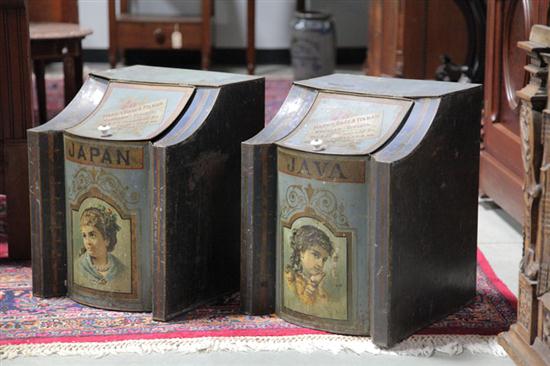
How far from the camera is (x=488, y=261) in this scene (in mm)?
3217

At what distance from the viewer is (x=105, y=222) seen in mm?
2641

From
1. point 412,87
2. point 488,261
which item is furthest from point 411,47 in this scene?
point 412,87

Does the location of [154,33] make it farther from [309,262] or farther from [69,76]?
[309,262]

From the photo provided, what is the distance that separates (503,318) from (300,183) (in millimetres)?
607

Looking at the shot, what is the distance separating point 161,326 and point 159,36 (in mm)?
4182

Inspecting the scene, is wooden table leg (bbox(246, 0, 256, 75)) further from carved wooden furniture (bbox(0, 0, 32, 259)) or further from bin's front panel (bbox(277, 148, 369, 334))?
bin's front panel (bbox(277, 148, 369, 334))

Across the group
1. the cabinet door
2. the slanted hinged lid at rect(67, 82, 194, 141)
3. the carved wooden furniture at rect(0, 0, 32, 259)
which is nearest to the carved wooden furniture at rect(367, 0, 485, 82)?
the cabinet door

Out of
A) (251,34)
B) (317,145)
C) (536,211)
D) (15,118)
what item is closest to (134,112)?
(317,145)

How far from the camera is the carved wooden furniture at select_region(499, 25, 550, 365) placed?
2271 millimetres

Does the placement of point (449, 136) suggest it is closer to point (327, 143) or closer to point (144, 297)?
point (327, 143)

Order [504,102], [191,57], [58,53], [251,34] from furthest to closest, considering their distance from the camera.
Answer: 1. [191,57]
2. [251,34]
3. [58,53]
4. [504,102]

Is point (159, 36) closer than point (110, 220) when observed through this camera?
No

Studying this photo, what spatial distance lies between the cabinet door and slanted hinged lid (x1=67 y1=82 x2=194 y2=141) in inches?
47.7

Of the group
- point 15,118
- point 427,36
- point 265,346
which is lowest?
point 265,346
